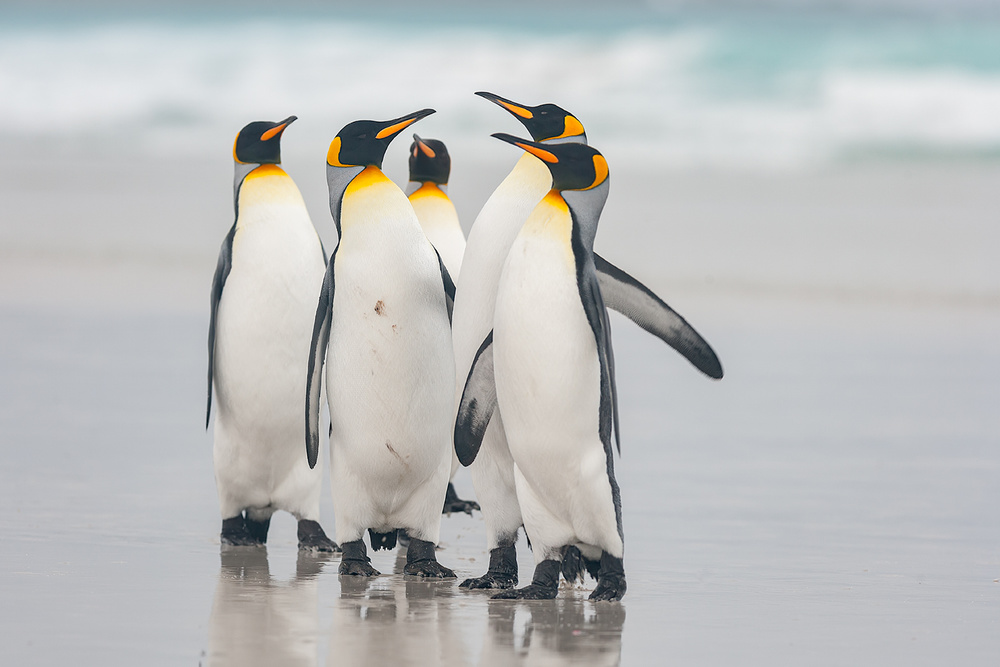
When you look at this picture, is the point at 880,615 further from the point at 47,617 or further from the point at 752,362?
the point at 752,362

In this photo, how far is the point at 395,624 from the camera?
163 inches

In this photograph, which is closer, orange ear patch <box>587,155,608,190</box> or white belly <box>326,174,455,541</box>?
orange ear patch <box>587,155,608,190</box>

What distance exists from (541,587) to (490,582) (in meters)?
0.25

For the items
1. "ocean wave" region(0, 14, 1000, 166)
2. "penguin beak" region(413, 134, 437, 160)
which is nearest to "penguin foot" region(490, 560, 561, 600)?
"penguin beak" region(413, 134, 437, 160)

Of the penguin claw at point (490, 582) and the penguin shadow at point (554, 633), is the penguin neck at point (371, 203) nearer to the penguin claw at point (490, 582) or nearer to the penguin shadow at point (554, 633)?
the penguin claw at point (490, 582)

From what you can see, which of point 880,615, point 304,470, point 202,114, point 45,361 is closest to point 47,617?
point 304,470

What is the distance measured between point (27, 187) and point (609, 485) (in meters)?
21.4

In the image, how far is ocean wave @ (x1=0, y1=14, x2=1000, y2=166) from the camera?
82.1 feet

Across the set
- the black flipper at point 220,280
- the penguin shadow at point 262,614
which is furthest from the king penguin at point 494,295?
the black flipper at point 220,280

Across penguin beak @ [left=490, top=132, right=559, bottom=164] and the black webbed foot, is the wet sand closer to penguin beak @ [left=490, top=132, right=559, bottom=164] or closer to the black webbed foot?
the black webbed foot

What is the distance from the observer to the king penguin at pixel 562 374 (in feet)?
15.1

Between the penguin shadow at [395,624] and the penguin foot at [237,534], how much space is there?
77cm

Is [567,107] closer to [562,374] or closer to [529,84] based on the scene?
[529,84]

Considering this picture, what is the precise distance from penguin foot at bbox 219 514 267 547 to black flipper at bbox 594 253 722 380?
181cm
